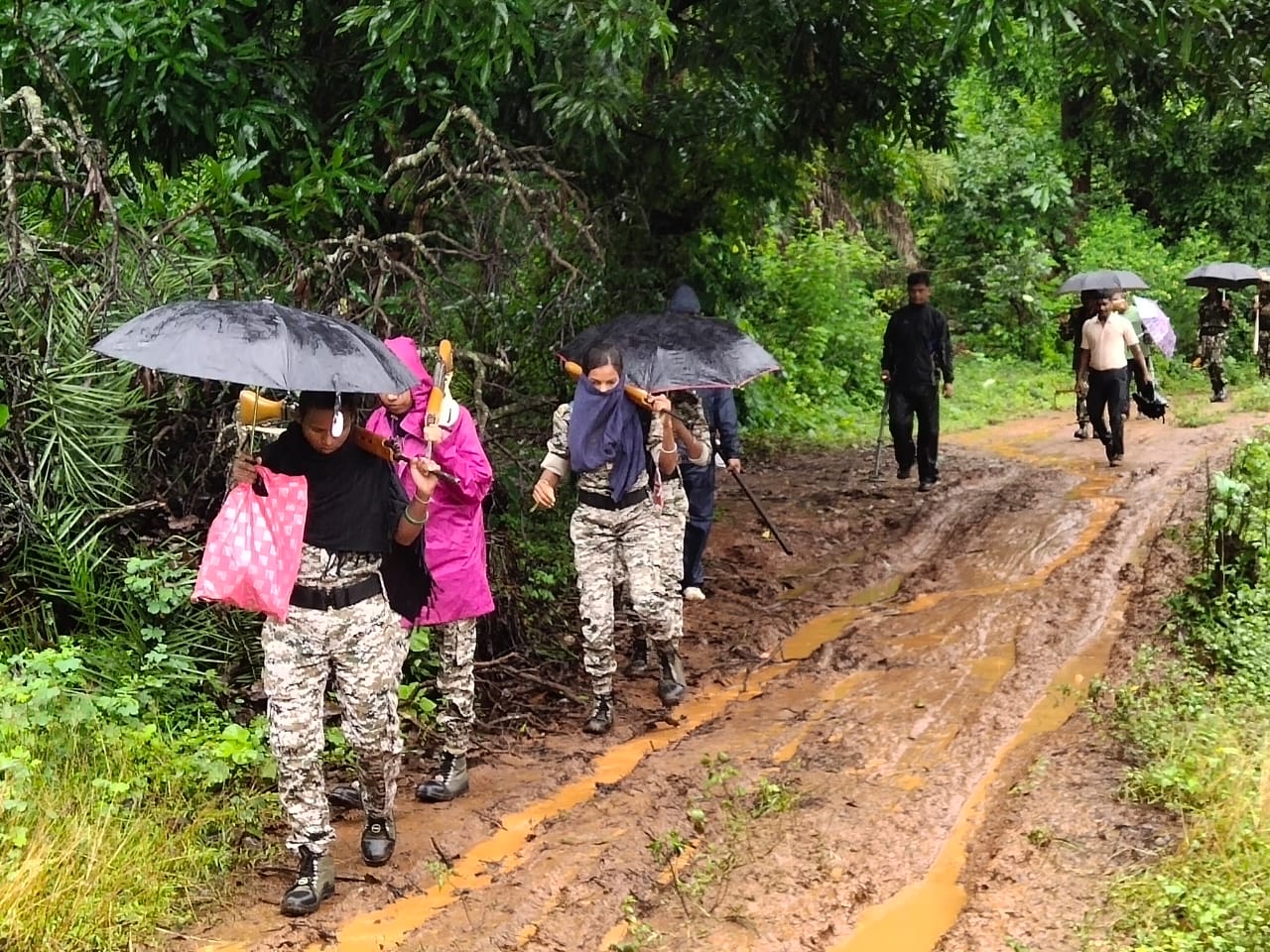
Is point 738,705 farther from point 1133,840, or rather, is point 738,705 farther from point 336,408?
point 336,408

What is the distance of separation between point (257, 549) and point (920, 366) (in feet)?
24.7

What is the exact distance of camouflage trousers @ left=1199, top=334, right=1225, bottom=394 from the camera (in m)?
15.1

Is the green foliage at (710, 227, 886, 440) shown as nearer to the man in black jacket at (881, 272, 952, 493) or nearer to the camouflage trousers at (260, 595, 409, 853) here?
the man in black jacket at (881, 272, 952, 493)

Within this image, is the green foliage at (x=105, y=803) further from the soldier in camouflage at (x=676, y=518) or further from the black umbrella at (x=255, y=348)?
the soldier in camouflage at (x=676, y=518)

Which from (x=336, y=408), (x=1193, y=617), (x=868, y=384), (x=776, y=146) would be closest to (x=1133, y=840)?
(x=1193, y=617)

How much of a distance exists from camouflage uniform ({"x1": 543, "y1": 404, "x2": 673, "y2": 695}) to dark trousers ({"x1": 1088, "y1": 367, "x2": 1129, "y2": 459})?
20.9 feet

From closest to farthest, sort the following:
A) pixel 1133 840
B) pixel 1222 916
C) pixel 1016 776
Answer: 1. pixel 1222 916
2. pixel 1133 840
3. pixel 1016 776

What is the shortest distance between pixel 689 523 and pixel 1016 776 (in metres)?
3.10

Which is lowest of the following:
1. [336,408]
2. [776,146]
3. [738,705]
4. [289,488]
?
[738,705]

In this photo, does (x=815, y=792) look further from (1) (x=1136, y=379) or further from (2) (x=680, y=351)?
(1) (x=1136, y=379)

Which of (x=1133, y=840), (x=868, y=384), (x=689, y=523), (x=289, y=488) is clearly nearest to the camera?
(x=289, y=488)

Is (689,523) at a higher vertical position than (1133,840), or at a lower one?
higher

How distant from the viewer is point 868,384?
664 inches

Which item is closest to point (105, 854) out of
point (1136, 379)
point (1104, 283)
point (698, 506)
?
point (698, 506)
